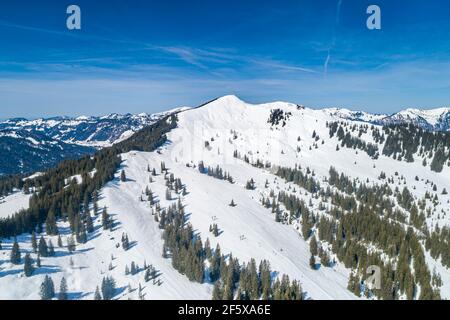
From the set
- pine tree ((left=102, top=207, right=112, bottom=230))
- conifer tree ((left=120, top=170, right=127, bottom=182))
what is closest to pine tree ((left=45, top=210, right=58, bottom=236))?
pine tree ((left=102, top=207, right=112, bottom=230))

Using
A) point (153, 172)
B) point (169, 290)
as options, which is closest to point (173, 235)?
point (169, 290)

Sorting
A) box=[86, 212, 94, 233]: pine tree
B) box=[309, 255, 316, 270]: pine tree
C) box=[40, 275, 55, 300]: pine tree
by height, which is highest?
box=[86, 212, 94, 233]: pine tree

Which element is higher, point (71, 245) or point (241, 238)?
point (71, 245)

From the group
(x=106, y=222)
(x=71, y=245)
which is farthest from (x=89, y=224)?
(x=71, y=245)

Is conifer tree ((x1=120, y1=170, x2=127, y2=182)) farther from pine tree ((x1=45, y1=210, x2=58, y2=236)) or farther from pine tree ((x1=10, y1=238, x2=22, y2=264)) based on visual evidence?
pine tree ((x1=10, y1=238, x2=22, y2=264))

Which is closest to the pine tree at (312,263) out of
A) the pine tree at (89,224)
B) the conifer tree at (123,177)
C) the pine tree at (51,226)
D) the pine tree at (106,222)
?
the pine tree at (106,222)

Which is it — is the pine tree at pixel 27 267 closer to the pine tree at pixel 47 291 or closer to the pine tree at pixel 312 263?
the pine tree at pixel 47 291

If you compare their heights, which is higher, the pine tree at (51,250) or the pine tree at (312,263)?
the pine tree at (51,250)

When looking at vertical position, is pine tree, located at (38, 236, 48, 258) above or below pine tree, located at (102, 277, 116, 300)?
above

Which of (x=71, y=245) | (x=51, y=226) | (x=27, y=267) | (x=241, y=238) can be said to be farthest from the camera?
(x=241, y=238)

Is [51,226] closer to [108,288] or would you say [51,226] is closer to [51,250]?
[51,250]
